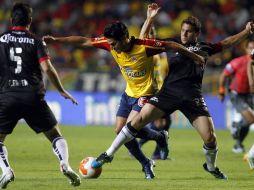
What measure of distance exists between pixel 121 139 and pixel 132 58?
1.13 meters

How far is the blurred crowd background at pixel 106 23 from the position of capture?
947 inches

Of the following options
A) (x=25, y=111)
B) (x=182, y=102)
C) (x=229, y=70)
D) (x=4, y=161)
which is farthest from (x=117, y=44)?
(x=229, y=70)

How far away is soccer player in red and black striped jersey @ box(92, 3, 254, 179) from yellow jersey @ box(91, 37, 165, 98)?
1.18ft

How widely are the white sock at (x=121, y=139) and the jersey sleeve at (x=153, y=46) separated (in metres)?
1.07

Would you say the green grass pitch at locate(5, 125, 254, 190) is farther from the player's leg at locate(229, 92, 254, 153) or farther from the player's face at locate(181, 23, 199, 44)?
the player's face at locate(181, 23, 199, 44)

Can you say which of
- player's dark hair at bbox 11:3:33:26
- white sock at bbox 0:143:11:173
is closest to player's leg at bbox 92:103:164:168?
white sock at bbox 0:143:11:173

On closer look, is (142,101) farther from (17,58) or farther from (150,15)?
(17,58)

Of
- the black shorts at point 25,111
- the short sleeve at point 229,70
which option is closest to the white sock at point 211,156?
the black shorts at point 25,111

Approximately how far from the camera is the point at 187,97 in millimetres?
10312

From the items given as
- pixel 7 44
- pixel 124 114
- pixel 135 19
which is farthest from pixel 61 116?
pixel 7 44

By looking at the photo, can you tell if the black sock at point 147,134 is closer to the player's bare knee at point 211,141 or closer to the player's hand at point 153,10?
the player's bare knee at point 211,141

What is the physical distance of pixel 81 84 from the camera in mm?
24203

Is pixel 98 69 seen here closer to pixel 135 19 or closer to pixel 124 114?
pixel 135 19

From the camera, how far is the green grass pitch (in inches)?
384
